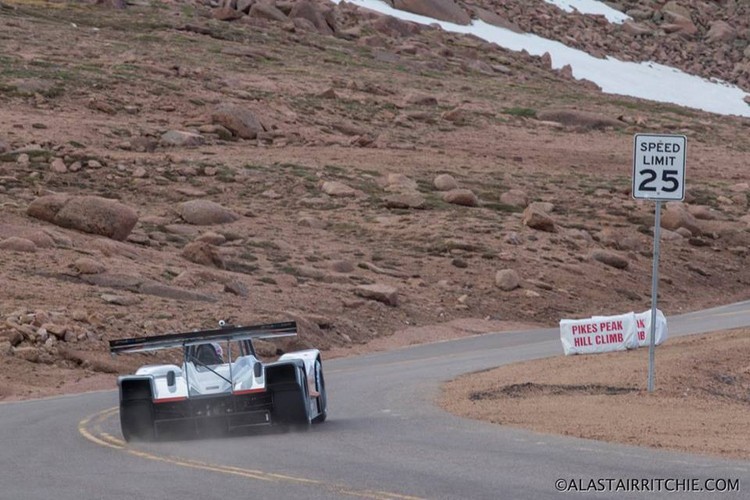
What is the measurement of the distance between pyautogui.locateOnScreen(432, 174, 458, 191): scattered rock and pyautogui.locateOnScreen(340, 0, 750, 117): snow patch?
116 feet

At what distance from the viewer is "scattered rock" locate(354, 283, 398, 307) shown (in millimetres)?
34156

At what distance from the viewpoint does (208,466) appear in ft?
46.9

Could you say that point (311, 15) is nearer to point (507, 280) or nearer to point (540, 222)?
point (540, 222)

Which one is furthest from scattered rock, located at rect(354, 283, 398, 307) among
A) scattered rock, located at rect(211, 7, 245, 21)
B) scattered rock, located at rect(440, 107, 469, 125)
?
scattered rock, located at rect(211, 7, 245, 21)

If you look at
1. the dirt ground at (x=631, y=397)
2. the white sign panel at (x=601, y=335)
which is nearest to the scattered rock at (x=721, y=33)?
the dirt ground at (x=631, y=397)

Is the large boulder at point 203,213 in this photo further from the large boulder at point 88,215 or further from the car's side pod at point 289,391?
the car's side pod at point 289,391

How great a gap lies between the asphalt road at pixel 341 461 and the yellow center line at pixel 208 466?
0.6 inches

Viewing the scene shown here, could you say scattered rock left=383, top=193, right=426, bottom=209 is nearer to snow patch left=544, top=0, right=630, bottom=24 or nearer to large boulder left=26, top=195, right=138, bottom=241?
large boulder left=26, top=195, right=138, bottom=241

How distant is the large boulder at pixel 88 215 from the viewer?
3456 cm

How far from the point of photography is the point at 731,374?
21875 mm

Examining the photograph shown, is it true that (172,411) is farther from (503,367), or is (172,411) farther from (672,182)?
(503,367)

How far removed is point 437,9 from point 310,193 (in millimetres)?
46078

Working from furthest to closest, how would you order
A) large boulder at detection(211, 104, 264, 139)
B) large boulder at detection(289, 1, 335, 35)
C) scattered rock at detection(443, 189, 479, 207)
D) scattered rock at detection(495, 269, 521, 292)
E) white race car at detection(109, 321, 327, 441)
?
large boulder at detection(289, 1, 335, 35) < large boulder at detection(211, 104, 264, 139) < scattered rock at detection(443, 189, 479, 207) < scattered rock at detection(495, 269, 521, 292) < white race car at detection(109, 321, 327, 441)

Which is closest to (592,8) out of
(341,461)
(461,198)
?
(461,198)
